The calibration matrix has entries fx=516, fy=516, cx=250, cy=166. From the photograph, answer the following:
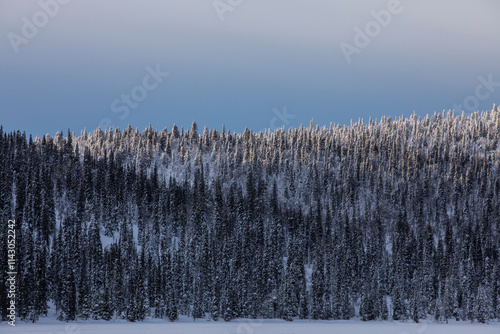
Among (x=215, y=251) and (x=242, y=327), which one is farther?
(x=215, y=251)

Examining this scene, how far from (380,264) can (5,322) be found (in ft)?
353

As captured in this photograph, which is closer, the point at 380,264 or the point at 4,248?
the point at 4,248

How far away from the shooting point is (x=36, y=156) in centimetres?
17325

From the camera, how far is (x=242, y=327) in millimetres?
102688

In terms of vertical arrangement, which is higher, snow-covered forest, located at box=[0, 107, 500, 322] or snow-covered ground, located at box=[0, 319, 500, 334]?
snow-covered forest, located at box=[0, 107, 500, 322]

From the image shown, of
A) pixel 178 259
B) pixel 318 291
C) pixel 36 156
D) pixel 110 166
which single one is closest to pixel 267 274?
pixel 318 291

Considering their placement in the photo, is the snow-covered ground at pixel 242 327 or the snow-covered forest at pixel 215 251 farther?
the snow-covered forest at pixel 215 251

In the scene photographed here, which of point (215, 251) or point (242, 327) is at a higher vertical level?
point (215, 251)

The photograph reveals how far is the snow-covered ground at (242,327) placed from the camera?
85.4 metres

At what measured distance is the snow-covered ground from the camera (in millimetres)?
85438

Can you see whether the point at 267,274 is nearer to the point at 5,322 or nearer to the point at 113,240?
the point at 113,240

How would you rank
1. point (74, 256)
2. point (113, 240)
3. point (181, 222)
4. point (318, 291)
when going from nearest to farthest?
point (74, 256) < point (318, 291) < point (113, 240) < point (181, 222)

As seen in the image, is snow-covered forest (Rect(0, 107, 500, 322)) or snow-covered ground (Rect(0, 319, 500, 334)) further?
snow-covered forest (Rect(0, 107, 500, 322))

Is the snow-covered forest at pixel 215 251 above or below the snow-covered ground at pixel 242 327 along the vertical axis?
above
